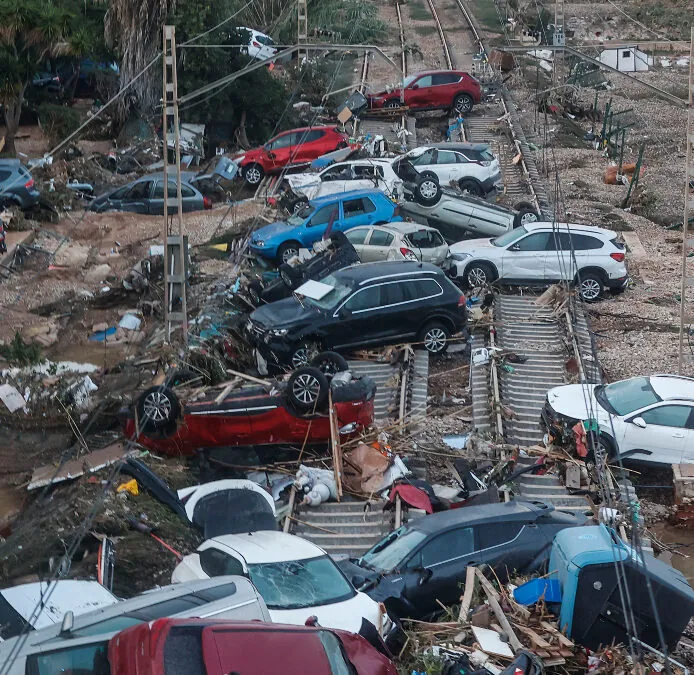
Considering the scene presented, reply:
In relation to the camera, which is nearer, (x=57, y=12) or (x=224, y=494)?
(x=224, y=494)

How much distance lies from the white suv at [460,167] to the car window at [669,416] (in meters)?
12.9

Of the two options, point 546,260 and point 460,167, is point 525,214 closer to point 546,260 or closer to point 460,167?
point 460,167

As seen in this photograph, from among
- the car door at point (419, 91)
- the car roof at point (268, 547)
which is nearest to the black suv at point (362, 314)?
the car roof at point (268, 547)

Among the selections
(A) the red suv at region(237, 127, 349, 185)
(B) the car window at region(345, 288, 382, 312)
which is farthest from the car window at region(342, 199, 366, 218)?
(A) the red suv at region(237, 127, 349, 185)

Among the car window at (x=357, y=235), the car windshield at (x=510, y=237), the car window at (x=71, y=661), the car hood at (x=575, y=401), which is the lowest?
the car hood at (x=575, y=401)

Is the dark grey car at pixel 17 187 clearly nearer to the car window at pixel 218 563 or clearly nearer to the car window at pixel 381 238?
the car window at pixel 381 238

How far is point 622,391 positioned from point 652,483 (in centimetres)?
143

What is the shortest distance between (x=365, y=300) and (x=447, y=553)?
313 inches

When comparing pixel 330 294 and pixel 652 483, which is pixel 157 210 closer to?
pixel 330 294

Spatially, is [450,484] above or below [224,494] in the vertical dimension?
below

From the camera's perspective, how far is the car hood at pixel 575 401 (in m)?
15.8

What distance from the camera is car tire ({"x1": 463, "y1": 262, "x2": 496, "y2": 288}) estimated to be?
893 inches

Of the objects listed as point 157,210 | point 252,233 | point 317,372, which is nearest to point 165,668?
point 317,372

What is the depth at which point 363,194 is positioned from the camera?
23984mm
